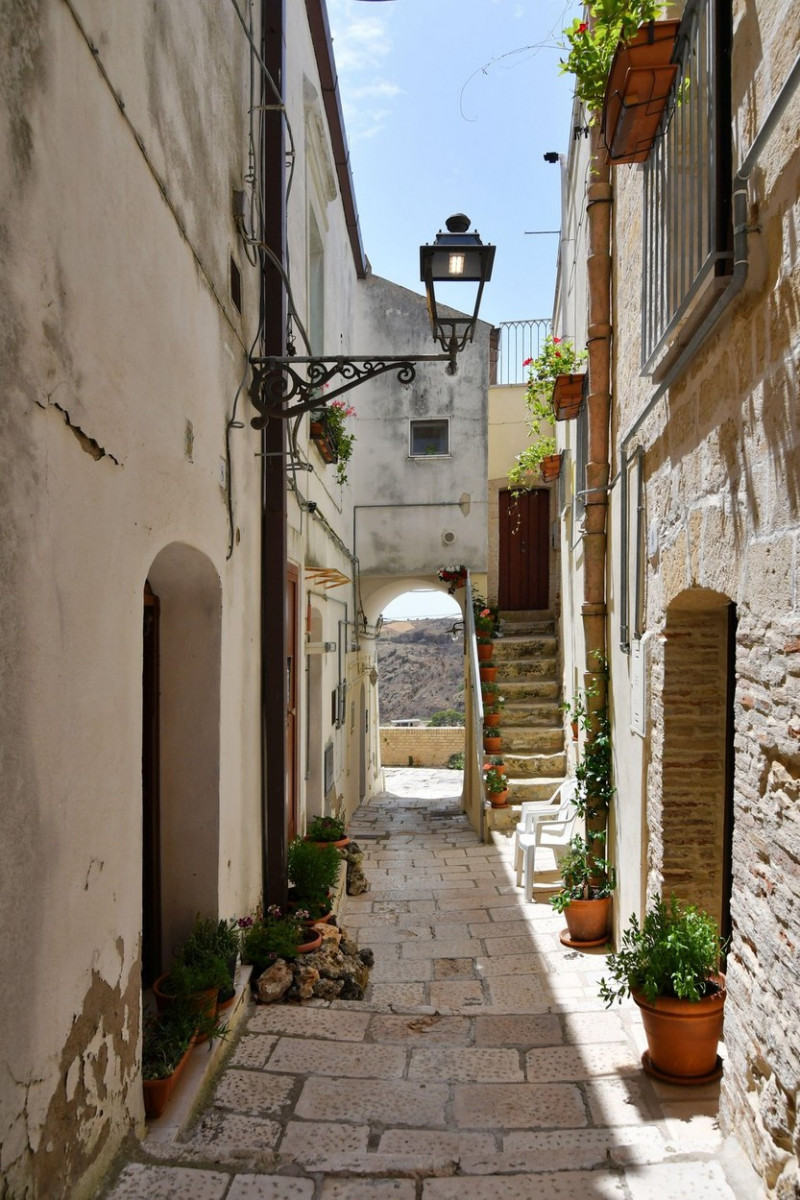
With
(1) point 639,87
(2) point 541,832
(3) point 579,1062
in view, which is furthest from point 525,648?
(1) point 639,87

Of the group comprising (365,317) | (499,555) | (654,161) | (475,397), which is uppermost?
(365,317)

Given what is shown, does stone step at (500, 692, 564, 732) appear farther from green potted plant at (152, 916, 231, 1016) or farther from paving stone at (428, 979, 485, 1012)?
green potted plant at (152, 916, 231, 1016)

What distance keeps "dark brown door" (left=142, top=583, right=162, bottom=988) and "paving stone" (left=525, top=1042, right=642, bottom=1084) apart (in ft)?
5.97

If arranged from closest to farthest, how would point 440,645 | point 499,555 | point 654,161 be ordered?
point 654,161 < point 499,555 < point 440,645

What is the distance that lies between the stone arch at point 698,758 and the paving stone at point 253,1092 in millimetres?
1956

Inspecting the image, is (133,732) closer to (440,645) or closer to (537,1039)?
(537,1039)

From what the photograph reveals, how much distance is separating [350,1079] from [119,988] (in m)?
1.37

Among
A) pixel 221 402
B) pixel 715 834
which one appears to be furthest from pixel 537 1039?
pixel 221 402

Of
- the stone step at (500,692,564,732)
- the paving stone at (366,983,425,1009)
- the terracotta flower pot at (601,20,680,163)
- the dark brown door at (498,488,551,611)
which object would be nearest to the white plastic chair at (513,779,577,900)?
the paving stone at (366,983,425,1009)

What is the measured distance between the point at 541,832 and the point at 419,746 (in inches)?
627

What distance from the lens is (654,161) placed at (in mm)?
4090

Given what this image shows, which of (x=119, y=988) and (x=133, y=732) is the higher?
(x=133, y=732)

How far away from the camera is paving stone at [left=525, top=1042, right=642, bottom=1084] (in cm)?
379

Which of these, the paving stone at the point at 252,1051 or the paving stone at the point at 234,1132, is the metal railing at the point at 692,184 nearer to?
the paving stone at the point at 234,1132
